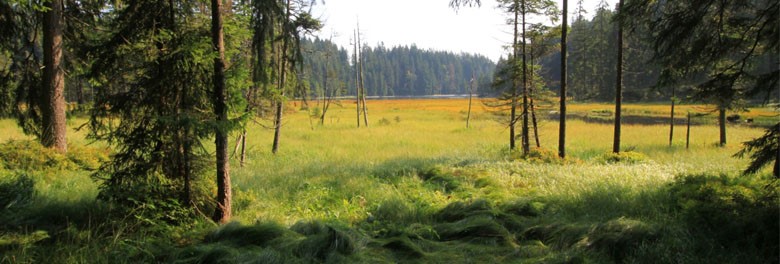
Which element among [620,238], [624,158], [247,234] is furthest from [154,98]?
[624,158]

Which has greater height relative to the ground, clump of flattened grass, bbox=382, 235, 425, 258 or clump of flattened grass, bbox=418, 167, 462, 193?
clump of flattened grass, bbox=382, 235, 425, 258

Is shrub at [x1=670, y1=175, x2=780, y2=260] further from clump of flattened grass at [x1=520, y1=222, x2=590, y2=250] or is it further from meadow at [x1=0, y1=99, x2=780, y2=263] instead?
clump of flattened grass at [x1=520, y1=222, x2=590, y2=250]

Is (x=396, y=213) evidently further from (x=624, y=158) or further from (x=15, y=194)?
(x=624, y=158)

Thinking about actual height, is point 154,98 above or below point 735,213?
above

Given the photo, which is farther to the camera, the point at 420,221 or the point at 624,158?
the point at 624,158

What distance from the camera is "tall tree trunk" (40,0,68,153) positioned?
404 inches

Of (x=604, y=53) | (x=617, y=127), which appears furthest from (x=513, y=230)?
(x=604, y=53)

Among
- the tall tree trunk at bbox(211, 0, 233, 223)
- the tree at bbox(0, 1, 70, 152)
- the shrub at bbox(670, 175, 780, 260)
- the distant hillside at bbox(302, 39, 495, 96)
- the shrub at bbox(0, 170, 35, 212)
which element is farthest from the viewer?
the distant hillside at bbox(302, 39, 495, 96)

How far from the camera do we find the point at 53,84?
10.5 meters

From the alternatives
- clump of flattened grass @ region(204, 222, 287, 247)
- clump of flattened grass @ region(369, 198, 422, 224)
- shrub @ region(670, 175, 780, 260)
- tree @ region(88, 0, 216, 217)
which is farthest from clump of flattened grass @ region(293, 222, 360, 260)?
shrub @ region(670, 175, 780, 260)

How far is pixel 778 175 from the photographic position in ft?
19.4

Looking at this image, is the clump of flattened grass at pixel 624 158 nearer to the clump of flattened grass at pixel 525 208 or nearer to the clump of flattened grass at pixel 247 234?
the clump of flattened grass at pixel 525 208

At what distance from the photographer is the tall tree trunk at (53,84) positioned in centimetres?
1025

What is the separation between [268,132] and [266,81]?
75.8 ft
